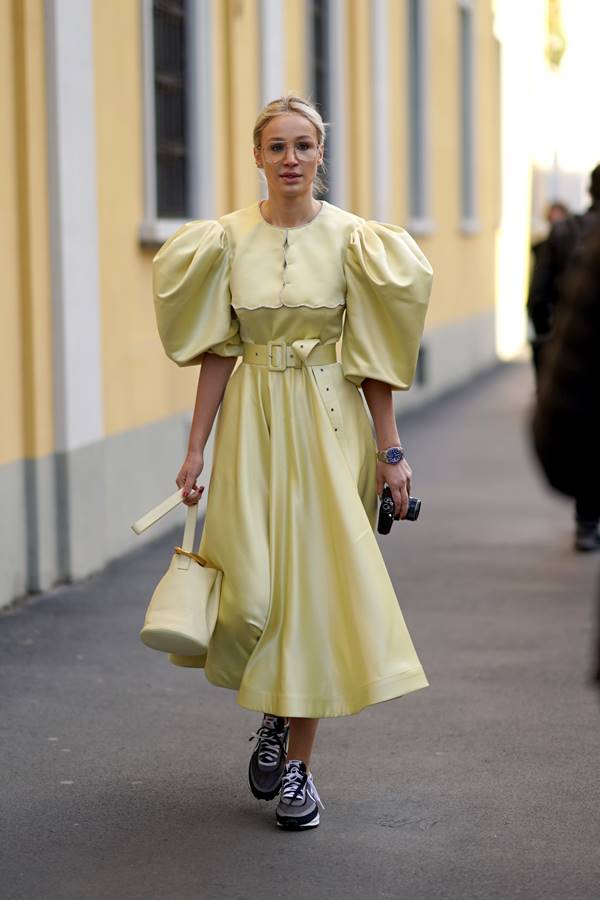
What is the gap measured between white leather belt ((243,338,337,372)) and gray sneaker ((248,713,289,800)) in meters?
0.94

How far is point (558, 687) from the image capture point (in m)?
6.20

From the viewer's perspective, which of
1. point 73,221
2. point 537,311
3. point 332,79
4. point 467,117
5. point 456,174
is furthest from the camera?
point 467,117

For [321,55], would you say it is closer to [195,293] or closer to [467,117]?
[467,117]

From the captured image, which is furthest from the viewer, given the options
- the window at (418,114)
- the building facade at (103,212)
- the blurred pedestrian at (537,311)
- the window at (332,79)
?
the window at (418,114)


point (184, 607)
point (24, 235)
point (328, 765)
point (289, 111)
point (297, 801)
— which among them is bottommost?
point (328, 765)

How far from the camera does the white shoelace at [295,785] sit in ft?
15.1

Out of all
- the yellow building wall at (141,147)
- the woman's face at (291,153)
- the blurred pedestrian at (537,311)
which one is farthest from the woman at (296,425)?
the blurred pedestrian at (537,311)

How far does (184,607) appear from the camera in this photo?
4465 millimetres

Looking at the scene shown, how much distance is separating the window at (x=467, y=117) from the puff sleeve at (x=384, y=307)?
17.0 m

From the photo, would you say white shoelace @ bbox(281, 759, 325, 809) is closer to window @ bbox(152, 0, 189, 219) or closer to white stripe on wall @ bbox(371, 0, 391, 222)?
window @ bbox(152, 0, 189, 219)

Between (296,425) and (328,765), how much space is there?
3.89ft

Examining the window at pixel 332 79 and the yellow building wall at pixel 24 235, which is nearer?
the yellow building wall at pixel 24 235

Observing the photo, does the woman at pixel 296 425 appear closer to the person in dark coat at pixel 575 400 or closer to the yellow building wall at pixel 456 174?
the person in dark coat at pixel 575 400

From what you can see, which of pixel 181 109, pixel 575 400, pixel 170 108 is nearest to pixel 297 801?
pixel 575 400
